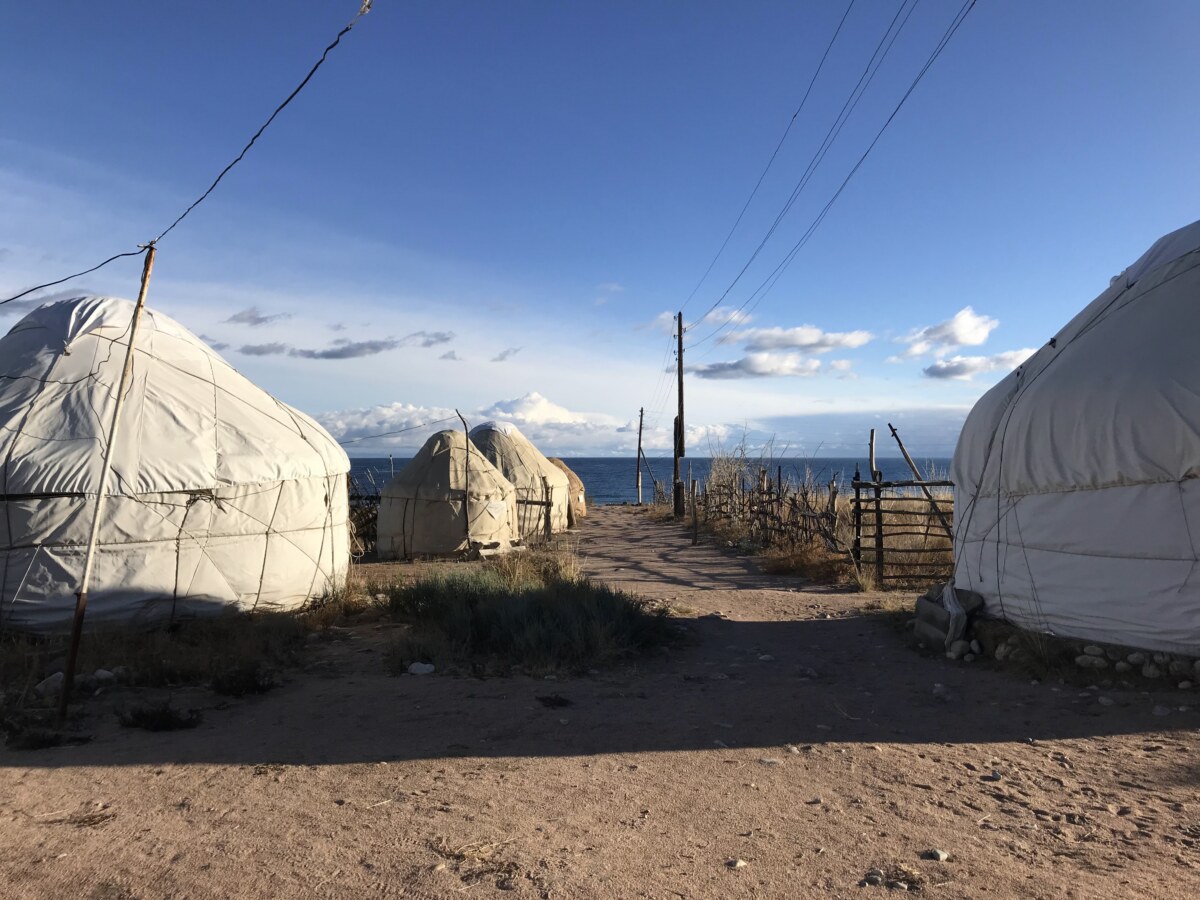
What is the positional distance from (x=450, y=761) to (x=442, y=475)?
1126cm

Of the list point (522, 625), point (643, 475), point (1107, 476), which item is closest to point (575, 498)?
point (522, 625)

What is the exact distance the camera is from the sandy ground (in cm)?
329

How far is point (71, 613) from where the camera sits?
24.9 ft

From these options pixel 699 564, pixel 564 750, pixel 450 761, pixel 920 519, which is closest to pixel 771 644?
pixel 564 750

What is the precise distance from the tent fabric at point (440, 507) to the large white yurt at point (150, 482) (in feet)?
16.9

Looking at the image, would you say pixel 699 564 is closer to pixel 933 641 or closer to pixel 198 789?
pixel 933 641

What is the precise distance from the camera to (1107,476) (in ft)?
21.2

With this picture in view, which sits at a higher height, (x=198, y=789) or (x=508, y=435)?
(x=508, y=435)

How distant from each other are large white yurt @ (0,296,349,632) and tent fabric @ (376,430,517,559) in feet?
16.9

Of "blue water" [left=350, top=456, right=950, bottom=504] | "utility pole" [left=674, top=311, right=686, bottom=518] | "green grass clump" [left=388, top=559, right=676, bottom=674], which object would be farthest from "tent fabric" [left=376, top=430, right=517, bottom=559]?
Result: "utility pole" [left=674, top=311, right=686, bottom=518]

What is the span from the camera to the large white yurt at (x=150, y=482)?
7.53 metres

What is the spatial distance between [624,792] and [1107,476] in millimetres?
4525

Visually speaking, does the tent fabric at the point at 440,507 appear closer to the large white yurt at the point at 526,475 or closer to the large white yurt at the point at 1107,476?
the large white yurt at the point at 526,475

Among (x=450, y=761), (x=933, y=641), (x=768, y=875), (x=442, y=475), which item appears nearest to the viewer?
(x=768, y=875)
